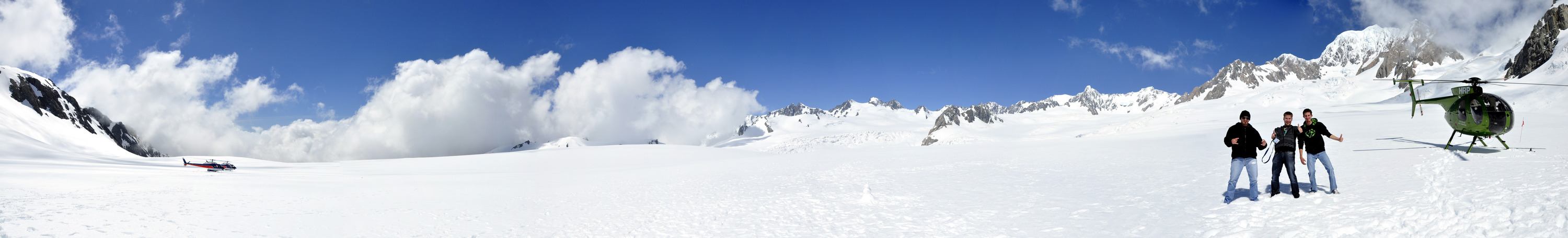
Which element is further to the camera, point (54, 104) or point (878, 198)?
point (54, 104)

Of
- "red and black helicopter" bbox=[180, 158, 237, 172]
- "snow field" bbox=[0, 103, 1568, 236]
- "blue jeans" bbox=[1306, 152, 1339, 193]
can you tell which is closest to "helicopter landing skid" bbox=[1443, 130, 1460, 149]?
"snow field" bbox=[0, 103, 1568, 236]

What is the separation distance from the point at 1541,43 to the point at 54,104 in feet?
993

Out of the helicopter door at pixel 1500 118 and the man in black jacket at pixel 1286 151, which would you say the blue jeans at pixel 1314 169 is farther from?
the helicopter door at pixel 1500 118

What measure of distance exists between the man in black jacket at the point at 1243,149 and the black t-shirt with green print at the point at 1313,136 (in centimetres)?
143

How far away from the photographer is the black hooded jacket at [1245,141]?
10.3m

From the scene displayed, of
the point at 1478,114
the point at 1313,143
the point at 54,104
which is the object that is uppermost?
the point at 54,104

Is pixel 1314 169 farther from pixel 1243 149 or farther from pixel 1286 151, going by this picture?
pixel 1243 149

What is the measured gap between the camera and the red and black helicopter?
3500 centimetres

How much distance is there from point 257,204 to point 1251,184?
22.0 meters

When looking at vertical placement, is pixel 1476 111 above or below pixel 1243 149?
above

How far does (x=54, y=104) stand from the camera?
125m

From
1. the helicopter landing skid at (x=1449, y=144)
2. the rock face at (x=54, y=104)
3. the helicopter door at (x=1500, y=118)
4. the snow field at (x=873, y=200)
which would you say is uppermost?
the rock face at (x=54, y=104)

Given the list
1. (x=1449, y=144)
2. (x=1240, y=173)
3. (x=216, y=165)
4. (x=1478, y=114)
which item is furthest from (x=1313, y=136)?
(x=216, y=165)

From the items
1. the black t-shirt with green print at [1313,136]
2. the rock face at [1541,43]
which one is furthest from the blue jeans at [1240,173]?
the rock face at [1541,43]
